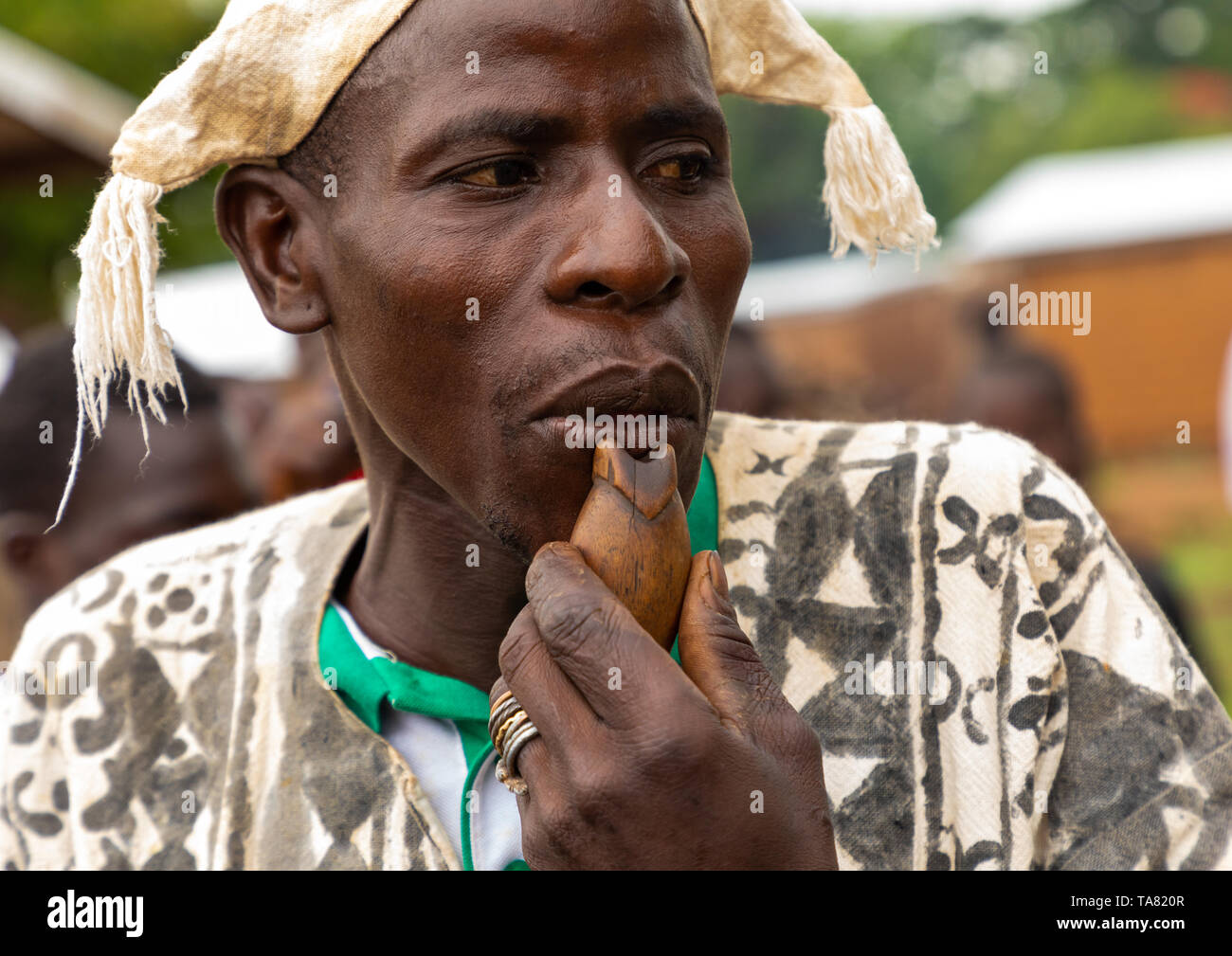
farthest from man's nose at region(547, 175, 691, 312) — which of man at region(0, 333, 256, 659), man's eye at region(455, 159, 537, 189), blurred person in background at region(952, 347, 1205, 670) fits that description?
blurred person in background at region(952, 347, 1205, 670)

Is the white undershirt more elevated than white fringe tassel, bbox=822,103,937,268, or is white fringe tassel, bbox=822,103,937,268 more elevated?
white fringe tassel, bbox=822,103,937,268

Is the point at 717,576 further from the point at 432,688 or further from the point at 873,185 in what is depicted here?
the point at 873,185

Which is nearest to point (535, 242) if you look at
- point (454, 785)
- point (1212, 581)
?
point (454, 785)

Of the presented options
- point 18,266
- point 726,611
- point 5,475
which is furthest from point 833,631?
point 18,266

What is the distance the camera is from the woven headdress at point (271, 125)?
2.19m

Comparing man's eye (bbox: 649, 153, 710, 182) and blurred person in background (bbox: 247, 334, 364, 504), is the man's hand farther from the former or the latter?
blurred person in background (bbox: 247, 334, 364, 504)

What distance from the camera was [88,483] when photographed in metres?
4.17

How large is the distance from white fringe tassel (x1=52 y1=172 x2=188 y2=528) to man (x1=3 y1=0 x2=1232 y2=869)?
0.5 inches

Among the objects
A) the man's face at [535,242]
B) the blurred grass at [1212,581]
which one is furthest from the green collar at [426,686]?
the blurred grass at [1212,581]

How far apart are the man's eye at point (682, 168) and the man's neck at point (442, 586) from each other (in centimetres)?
69

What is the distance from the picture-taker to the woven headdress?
7.18 ft

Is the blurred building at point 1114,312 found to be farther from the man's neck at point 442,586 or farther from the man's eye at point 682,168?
the man's eye at point 682,168

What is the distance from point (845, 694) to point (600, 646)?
2.28 ft
